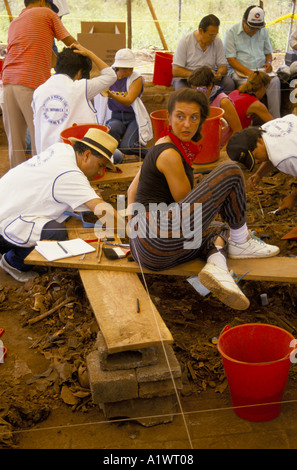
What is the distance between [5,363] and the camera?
10.2 feet

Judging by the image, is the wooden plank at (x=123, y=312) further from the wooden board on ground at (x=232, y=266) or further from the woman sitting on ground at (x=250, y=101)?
the woman sitting on ground at (x=250, y=101)

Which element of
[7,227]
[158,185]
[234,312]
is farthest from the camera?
[7,227]

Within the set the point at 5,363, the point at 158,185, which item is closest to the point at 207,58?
the point at 158,185

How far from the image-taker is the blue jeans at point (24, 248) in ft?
12.7

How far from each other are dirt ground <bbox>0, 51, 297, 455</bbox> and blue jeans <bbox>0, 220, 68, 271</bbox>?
0.15 metres

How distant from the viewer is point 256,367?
241cm

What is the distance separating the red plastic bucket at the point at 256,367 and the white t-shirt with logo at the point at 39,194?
1.60m

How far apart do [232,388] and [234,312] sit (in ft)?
3.39

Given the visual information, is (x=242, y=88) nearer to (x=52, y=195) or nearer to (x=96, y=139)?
(x=96, y=139)

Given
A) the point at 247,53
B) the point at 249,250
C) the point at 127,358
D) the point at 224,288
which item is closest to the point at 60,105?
the point at 249,250

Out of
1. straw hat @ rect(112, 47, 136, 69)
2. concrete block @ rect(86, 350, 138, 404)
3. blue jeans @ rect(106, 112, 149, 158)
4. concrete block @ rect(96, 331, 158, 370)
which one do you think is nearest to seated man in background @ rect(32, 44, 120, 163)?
straw hat @ rect(112, 47, 136, 69)

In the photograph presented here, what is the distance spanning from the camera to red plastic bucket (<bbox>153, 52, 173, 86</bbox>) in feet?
24.7

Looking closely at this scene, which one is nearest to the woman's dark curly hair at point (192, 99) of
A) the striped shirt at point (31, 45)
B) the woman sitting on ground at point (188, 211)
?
the woman sitting on ground at point (188, 211)

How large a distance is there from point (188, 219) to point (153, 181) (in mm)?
387
